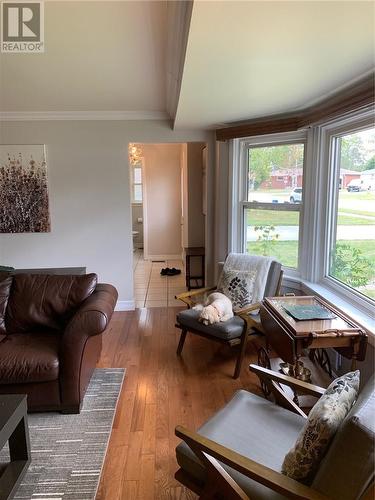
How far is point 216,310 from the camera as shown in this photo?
2.94 m

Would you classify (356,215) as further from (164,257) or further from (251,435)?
(164,257)

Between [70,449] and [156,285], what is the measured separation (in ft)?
11.7

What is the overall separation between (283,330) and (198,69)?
1611 millimetres

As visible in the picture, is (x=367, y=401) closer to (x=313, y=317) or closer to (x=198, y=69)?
(x=313, y=317)

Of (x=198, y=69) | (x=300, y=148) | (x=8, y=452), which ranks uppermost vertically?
(x=198, y=69)

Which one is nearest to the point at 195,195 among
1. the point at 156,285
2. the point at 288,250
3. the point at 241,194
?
the point at 156,285

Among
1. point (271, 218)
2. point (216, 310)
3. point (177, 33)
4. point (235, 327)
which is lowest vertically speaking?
point (235, 327)

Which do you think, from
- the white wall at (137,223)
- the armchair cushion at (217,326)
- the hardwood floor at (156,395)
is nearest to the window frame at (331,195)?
the armchair cushion at (217,326)

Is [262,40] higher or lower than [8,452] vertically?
higher

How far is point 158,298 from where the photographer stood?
16.1 ft

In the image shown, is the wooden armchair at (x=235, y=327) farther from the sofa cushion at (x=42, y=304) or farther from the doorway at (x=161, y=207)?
the doorway at (x=161, y=207)

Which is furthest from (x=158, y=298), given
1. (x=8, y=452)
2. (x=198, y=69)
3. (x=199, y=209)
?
(x=198, y=69)

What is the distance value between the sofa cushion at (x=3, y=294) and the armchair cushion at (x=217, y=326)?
136 cm

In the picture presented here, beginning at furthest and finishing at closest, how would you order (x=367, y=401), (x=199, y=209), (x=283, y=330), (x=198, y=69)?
(x=199, y=209) → (x=283, y=330) → (x=198, y=69) → (x=367, y=401)
